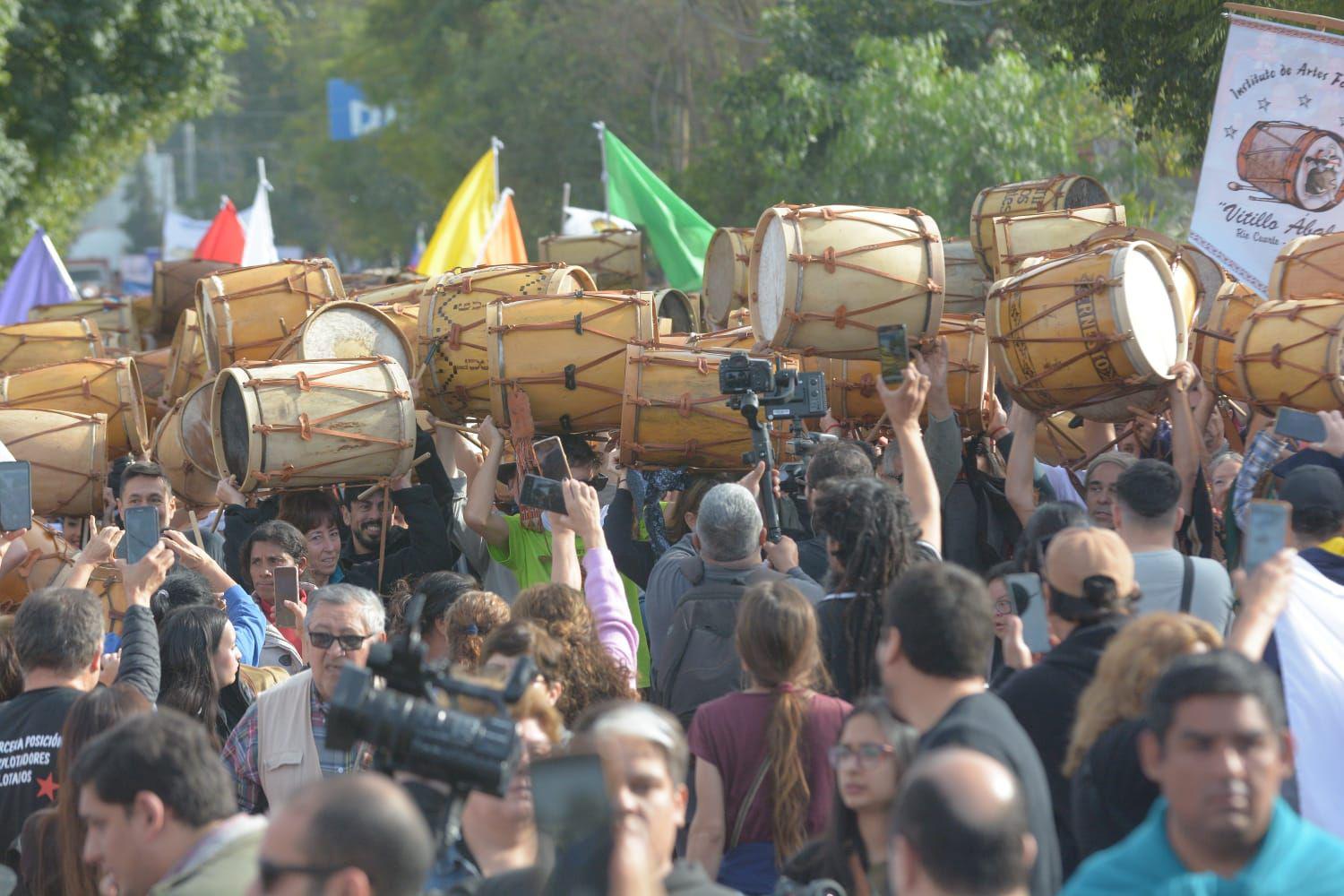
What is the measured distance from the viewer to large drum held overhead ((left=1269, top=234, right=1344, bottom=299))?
8.75 meters

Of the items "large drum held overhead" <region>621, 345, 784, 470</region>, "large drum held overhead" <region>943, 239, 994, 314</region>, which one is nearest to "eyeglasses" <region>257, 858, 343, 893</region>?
"large drum held overhead" <region>621, 345, 784, 470</region>

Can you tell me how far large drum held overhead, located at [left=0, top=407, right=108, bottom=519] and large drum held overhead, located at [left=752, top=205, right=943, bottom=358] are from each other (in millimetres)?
3779

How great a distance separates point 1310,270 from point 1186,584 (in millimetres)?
4045

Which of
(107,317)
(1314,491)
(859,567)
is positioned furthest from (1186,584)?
(107,317)

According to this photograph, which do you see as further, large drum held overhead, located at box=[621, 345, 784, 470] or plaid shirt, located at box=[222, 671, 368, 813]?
large drum held overhead, located at box=[621, 345, 784, 470]

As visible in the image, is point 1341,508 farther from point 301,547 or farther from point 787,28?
point 787,28

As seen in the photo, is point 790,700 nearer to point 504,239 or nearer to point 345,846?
point 345,846

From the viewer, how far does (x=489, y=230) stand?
16734 millimetres

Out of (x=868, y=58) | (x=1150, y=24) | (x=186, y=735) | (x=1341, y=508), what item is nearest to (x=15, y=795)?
(x=186, y=735)

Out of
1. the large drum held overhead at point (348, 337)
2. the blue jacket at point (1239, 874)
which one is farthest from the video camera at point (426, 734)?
the large drum held overhead at point (348, 337)

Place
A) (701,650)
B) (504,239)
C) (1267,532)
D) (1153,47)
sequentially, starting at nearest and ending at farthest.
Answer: (1267,532), (701,650), (1153,47), (504,239)

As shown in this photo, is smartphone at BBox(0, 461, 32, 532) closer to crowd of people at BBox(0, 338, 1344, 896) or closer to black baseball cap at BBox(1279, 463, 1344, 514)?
crowd of people at BBox(0, 338, 1344, 896)

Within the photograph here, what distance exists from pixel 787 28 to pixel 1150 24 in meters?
12.3

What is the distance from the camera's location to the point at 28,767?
205 inches
